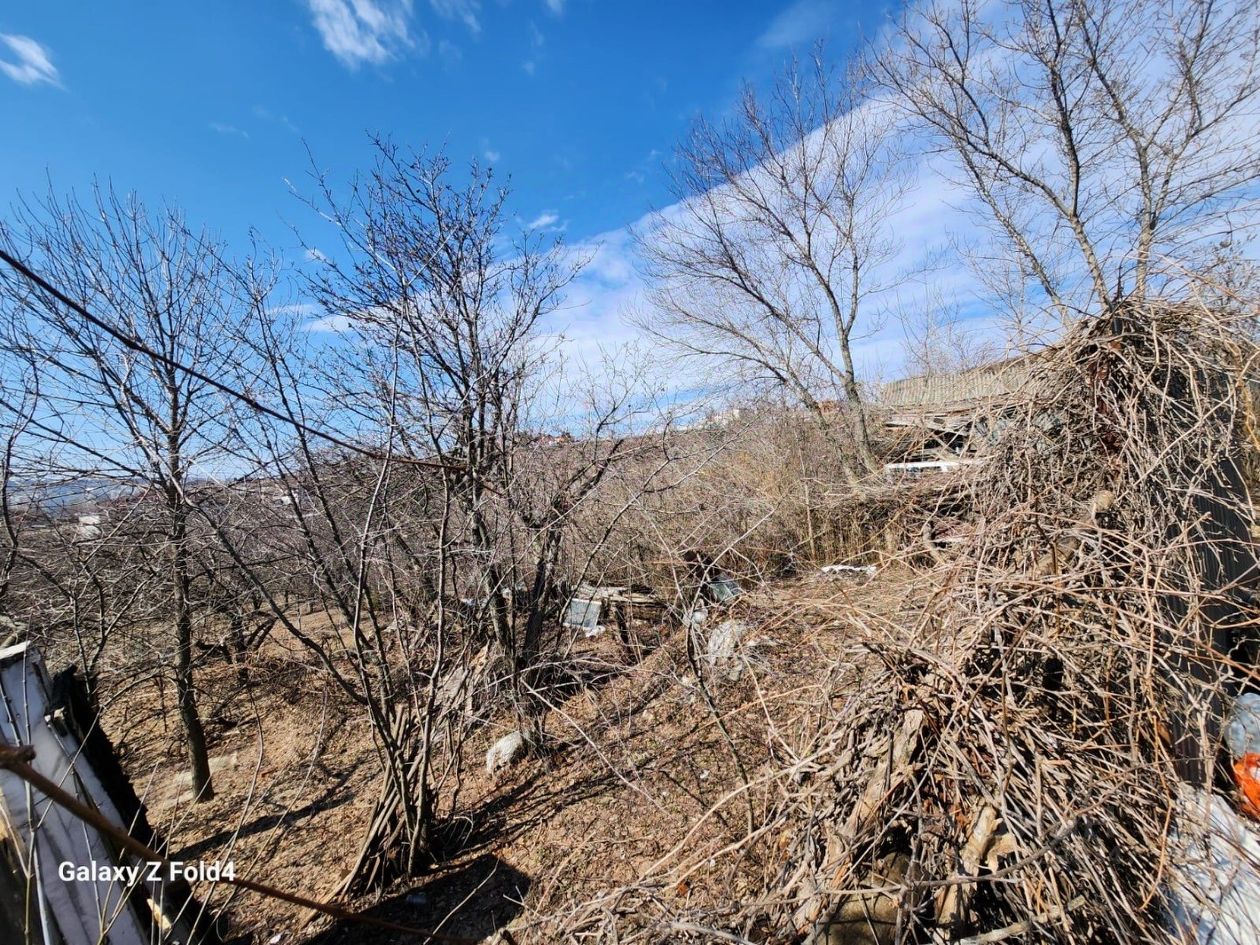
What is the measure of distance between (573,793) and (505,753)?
2.88 feet

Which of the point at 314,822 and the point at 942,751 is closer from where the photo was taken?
the point at 942,751

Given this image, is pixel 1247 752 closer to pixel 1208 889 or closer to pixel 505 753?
pixel 1208 889

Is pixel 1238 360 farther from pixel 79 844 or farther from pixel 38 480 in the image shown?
pixel 38 480

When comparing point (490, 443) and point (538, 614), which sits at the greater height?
point (490, 443)

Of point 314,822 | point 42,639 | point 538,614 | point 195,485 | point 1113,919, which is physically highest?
point 195,485

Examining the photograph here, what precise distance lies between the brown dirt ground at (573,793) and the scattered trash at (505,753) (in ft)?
0.32

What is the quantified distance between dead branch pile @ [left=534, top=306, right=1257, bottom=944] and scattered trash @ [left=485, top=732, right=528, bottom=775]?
3188mm

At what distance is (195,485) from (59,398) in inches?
59.4

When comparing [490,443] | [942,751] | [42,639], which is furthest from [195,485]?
[942,751]

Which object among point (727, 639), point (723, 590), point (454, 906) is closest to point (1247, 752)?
point (727, 639)

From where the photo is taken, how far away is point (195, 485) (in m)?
4.25

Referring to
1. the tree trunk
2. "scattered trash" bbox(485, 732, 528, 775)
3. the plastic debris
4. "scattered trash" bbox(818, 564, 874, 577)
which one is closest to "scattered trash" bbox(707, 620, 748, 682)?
"scattered trash" bbox(818, 564, 874, 577)

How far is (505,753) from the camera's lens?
4.78m

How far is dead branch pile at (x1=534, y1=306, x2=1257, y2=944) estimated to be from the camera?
1562mm
